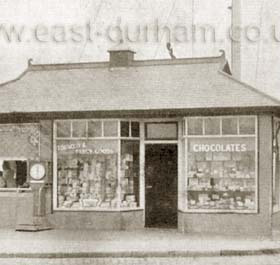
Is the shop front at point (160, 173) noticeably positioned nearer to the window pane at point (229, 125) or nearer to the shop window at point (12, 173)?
the window pane at point (229, 125)

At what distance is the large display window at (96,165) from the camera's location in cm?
2091

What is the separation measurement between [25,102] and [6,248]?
231 inches

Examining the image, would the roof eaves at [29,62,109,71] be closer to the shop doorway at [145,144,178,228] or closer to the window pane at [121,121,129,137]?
the window pane at [121,121,129,137]

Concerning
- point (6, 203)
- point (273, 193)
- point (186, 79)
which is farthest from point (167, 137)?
point (6, 203)

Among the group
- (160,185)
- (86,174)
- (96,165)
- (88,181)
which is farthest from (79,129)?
(160,185)

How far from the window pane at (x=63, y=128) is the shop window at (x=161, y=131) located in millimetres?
2058

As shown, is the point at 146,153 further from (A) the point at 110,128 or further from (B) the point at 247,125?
(B) the point at 247,125

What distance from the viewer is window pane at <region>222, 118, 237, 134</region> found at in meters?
20.1

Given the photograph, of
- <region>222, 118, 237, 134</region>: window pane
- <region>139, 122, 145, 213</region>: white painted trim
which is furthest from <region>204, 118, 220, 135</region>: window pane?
<region>139, 122, 145, 213</region>: white painted trim

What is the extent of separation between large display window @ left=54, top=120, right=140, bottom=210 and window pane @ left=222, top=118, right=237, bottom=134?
2.35 m

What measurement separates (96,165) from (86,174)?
1.32 ft

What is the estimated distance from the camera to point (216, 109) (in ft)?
65.0

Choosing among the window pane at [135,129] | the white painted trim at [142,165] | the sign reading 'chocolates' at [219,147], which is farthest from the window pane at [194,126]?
Result: the window pane at [135,129]

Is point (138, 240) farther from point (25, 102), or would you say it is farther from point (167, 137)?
point (25, 102)
